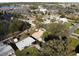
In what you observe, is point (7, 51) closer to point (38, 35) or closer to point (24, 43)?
point (24, 43)

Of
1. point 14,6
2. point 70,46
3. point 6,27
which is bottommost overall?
point 70,46

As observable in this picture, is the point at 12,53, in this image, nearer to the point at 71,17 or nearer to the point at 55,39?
the point at 55,39

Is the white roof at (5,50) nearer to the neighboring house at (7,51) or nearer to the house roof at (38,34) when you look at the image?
the neighboring house at (7,51)

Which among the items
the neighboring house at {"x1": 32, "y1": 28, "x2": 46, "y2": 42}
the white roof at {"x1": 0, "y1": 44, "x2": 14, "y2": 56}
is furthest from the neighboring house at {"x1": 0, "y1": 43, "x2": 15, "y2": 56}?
the neighboring house at {"x1": 32, "y1": 28, "x2": 46, "y2": 42}

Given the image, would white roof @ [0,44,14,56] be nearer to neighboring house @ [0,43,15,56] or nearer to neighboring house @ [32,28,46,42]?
neighboring house @ [0,43,15,56]

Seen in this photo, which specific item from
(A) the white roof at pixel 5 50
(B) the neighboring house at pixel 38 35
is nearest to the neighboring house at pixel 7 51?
(A) the white roof at pixel 5 50

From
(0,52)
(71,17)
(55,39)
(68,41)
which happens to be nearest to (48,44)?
(55,39)

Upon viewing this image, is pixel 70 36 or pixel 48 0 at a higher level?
pixel 48 0

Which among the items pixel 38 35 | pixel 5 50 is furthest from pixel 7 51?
pixel 38 35

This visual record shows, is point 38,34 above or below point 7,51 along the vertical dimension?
above
